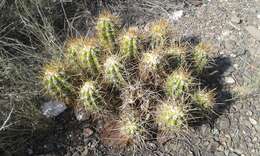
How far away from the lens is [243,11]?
345 centimetres

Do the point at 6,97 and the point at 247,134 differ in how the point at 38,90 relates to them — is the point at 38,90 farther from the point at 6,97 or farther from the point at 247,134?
the point at 247,134

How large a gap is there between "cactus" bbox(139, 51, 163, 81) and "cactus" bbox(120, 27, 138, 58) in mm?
78

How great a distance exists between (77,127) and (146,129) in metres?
0.49

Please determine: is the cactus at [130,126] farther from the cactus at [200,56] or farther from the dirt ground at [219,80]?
the cactus at [200,56]

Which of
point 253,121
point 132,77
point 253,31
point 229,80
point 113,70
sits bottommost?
point 253,121

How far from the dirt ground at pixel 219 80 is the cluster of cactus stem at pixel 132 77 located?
17 cm

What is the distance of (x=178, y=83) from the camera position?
2.37 metres

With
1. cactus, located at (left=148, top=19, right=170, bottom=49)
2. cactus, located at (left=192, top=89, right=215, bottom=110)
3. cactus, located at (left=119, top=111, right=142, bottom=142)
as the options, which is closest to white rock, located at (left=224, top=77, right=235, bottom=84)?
cactus, located at (left=192, top=89, right=215, bottom=110)

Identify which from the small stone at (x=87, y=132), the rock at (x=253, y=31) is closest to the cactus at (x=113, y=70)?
the small stone at (x=87, y=132)

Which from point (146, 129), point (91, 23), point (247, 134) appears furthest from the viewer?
point (91, 23)

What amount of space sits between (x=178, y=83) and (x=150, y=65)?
20 cm

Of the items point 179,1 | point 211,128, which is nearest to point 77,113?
point 211,128

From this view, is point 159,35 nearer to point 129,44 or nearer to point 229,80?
point 129,44

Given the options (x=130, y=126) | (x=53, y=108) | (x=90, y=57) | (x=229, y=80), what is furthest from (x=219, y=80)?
(x=53, y=108)
